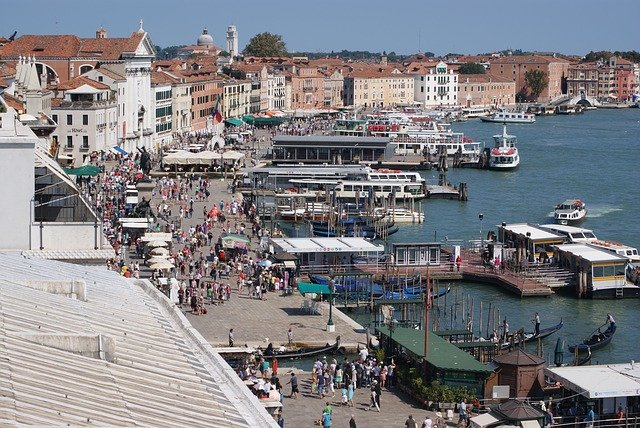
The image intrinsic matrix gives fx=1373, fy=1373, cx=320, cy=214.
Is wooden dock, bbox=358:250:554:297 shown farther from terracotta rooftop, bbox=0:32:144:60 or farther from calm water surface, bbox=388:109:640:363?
terracotta rooftop, bbox=0:32:144:60

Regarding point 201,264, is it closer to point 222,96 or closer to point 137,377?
point 137,377

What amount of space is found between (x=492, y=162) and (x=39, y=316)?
48364 millimetres

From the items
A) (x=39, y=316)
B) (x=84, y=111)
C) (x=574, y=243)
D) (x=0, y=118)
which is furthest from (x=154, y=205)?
(x=39, y=316)

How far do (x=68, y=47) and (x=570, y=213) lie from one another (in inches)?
859

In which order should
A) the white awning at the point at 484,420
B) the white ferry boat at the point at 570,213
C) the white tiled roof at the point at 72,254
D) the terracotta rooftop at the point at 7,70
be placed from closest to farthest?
1. the white tiled roof at the point at 72,254
2. the white awning at the point at 484,420
3. the white ferry boat at the point at 570,213
4. the terracotta rooftop at the point at 7,70

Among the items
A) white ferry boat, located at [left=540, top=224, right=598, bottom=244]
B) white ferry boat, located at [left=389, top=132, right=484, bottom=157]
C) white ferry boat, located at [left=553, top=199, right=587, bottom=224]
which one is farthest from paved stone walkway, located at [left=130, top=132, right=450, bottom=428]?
white ferry boat, located at [left=389, top=132, right=484, bottom=157]

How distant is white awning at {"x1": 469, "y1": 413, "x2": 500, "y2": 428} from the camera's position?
510 inches

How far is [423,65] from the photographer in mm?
110500

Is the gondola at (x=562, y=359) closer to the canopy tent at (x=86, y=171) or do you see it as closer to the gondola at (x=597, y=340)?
the gondola at (x=597, y=340)

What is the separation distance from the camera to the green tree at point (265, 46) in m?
111

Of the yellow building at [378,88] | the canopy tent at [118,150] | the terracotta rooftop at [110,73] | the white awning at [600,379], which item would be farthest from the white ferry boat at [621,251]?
the yellow building at [378,88]

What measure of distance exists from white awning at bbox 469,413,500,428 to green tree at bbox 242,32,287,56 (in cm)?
9790

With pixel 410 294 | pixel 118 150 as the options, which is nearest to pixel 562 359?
pixel 410 294

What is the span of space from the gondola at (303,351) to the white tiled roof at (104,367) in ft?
25.3
